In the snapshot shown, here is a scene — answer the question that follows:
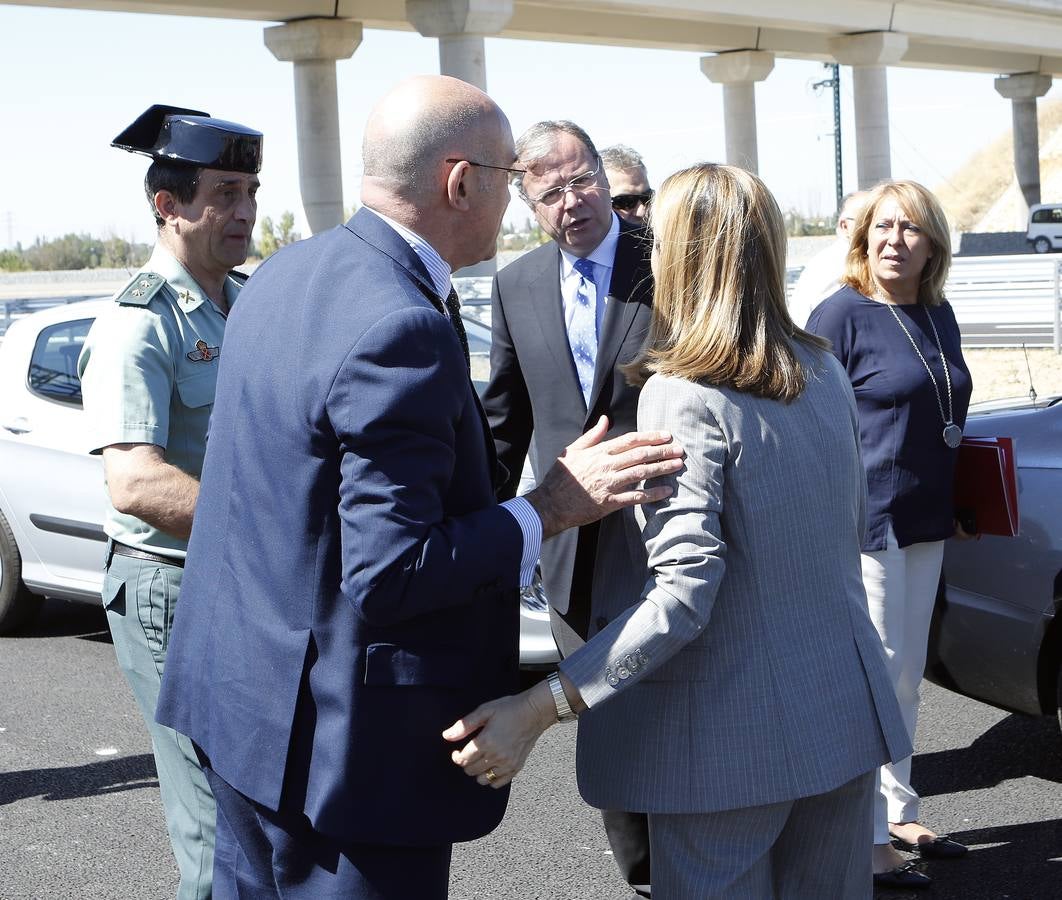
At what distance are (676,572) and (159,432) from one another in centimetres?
131

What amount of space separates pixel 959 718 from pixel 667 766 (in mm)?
3529

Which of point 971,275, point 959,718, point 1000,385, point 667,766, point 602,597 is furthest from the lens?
point 971,275

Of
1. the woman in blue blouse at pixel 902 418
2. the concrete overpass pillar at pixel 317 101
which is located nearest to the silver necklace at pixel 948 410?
the woman in blue blouse at pixel 902 418

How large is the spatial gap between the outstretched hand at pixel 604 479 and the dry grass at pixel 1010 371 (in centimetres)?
1332

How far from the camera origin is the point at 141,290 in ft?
10.5

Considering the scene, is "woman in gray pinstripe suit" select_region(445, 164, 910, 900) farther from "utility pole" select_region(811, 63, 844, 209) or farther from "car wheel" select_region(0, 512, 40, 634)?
"utility pole" select_region(811, 63, 844, 209)

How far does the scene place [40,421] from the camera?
6980 millimetres

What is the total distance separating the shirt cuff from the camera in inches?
89.2

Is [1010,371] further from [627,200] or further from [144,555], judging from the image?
[144,555]

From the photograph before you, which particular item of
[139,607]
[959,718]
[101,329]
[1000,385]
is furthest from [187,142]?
[1000,385]

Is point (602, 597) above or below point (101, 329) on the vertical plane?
below

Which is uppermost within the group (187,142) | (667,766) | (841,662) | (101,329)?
(187,142)

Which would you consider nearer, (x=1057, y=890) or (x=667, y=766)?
(x=667, y=766)

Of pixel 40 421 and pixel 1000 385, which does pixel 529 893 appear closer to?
pixel 40 421
